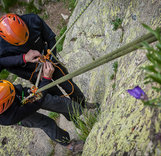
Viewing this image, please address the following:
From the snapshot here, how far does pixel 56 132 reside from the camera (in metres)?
3.86

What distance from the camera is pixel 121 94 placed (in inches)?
84.6

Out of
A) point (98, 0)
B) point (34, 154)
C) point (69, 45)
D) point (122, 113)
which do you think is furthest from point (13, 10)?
point (122, 113)

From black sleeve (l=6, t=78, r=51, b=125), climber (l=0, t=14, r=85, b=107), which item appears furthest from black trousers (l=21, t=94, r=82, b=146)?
climber (l=0, t=14, r=85, b=107)

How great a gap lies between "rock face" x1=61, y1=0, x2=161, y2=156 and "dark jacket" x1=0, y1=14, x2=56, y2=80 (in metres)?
1.53

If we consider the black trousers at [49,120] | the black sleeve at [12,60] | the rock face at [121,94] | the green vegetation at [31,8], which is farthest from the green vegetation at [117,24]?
the green vegetation at [31,8]

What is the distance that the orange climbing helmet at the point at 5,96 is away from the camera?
8.66 ft

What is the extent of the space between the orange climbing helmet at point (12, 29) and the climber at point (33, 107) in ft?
2.14

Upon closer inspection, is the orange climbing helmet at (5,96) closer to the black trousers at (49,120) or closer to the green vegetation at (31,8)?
the black trousers at (49,120)

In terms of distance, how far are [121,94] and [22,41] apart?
1.90 m

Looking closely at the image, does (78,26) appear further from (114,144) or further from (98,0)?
(114,144)

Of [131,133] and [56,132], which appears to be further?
[56,132]

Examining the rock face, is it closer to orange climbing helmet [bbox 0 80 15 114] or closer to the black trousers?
the black trousers

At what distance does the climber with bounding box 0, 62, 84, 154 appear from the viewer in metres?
2.77

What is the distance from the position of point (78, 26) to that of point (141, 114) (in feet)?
16.0
